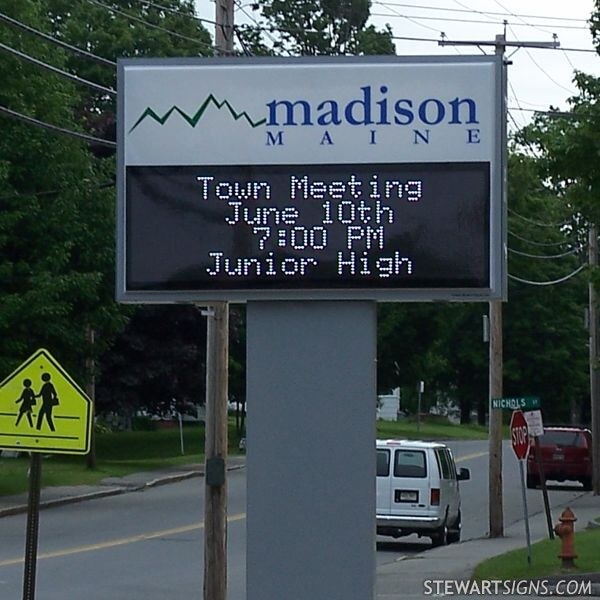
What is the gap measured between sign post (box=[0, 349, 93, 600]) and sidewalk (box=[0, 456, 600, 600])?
7.54 m

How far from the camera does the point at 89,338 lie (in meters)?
32.0

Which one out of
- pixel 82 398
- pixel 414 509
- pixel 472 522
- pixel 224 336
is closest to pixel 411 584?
pixel 224 336

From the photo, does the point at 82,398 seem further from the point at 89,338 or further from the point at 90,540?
the point at 89,338

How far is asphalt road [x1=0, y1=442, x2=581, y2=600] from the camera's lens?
19406mm

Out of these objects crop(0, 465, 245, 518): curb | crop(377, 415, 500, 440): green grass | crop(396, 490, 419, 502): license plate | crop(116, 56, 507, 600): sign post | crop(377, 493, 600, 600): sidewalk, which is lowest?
crop(377, 493, 600, 600): sidewalk

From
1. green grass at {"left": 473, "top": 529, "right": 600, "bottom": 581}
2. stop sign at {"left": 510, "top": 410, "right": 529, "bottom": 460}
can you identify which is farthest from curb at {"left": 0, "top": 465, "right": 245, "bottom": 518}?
green grass at {"left": 473, "top": 529, "right": 600, "bottom": 581}

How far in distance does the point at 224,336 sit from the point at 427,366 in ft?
174

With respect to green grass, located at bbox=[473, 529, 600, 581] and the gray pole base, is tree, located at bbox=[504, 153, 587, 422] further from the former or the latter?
the gray pole base

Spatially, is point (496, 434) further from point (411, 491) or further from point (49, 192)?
point (49, 192)

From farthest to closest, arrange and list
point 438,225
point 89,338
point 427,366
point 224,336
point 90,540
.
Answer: point 427,366 < point 89,338 < point 90,540 < point 224,336 < point 438,225

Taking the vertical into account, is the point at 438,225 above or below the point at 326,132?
below

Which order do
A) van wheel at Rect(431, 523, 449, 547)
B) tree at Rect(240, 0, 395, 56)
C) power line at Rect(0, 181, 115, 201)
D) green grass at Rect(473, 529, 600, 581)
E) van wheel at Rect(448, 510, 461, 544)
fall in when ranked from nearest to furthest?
green grass at Rect(473, 529, 600, 581), van wheel at Rect(431, 523, 449, 547), van wheel at Rect(448, 510, 461, 544), power line at Rect(0, 181, 115, 201), tree at Rect(240, 0, 395, 56)

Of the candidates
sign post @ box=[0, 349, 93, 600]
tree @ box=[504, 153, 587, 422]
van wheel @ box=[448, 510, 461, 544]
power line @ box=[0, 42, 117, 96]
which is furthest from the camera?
tree @ box=[504, 153, 587, 422]

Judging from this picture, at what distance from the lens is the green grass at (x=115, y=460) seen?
122 feet
